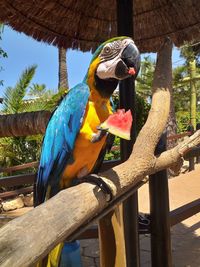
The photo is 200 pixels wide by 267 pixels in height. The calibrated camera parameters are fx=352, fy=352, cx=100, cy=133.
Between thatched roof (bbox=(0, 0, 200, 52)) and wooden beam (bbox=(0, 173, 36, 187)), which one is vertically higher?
thatched roof (bbox=(0, 0, 200, 52))

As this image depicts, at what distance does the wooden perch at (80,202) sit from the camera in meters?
0.52

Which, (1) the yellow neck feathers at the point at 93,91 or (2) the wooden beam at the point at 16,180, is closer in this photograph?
(1) the yellow neck feathers at the point at 93,91

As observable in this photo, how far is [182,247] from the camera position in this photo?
2.77 meters

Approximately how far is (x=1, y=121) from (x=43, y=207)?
928mm

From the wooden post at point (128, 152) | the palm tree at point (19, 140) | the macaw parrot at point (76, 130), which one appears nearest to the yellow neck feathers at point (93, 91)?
the macaw parrot at point (76, 130)

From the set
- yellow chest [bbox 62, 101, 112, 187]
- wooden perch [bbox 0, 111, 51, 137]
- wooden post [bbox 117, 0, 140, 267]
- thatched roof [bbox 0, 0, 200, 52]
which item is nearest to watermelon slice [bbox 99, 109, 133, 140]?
yellow chest [bbox 62, 101, 112, 187]

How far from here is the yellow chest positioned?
1.20 m

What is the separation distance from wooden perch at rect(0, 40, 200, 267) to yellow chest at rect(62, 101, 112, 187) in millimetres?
152

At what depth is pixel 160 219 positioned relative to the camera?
1653mm

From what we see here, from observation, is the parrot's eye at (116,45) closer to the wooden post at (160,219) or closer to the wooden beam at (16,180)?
the wooden post at (160,219)

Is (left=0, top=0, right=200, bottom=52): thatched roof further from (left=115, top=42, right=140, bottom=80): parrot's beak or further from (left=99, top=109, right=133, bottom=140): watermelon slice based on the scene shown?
(left=99, top=109, right=133, bottom=140): watermelon slice

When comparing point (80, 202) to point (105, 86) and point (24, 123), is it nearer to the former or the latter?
point (105, 86)

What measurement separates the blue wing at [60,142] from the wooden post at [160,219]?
0.57 meters

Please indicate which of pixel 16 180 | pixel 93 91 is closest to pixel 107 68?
pixel 93 91
